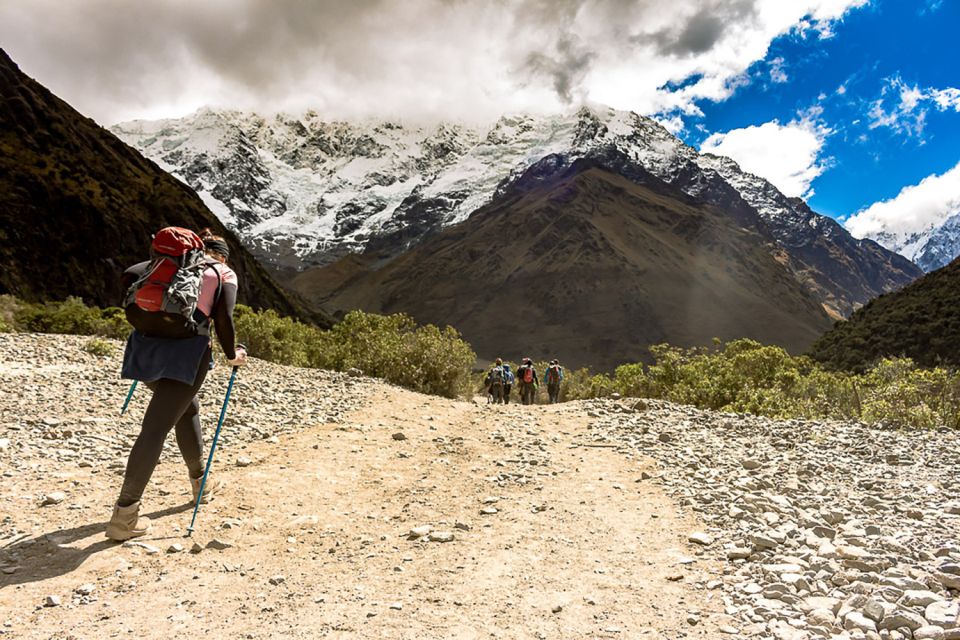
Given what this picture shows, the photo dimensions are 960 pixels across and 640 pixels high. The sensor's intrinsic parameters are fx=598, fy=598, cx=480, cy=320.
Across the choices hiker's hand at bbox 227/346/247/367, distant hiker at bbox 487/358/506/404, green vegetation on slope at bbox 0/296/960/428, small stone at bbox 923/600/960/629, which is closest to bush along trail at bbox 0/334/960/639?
small stone at bbox 923/600/960/629

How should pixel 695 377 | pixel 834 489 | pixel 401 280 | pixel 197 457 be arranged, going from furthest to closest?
pixel 401 280 < pixel 695 377 < pixel 834 489 < pixel 197 457

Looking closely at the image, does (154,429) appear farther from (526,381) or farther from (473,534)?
(526,381)

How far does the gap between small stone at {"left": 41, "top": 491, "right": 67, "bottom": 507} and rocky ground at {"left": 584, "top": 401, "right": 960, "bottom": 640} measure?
469cm

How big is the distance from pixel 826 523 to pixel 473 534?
249 cm

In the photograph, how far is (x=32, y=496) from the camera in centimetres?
457

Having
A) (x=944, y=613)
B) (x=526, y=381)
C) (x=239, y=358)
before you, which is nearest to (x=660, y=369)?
(x=526, y=381)

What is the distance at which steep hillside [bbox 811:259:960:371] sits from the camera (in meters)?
40.2

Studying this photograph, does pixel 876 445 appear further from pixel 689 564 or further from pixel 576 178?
pixel 576 178

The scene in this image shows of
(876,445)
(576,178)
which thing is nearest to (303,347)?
(876,445)

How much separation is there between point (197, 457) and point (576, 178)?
163 metres

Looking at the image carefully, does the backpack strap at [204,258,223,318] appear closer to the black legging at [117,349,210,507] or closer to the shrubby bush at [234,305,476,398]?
the black legging at [117,349,210,507]

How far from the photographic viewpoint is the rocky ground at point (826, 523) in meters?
2.90

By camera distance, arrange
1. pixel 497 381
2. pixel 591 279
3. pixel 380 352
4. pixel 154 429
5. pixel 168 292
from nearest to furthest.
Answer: pixel 168 292, pixel 154 429, pixel 380 352, pixel 497 381, pixel 591 279

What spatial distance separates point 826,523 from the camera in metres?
4.19
